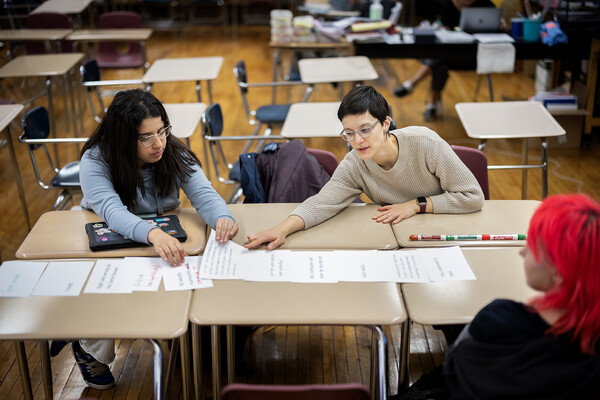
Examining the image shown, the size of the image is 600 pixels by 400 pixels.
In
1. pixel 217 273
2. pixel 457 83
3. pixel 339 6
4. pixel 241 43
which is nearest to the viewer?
pixel 217 273

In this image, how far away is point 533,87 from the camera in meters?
6.10

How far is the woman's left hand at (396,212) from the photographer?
2.26 metres

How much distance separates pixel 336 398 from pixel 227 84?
5272mm

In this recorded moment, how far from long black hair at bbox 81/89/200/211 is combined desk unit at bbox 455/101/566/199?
155 cm

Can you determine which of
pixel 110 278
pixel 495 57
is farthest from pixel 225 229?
pixel 495 57

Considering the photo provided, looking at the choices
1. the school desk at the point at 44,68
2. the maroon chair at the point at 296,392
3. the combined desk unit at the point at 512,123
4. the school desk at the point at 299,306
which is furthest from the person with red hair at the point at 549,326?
the school desk at the point at 44,68

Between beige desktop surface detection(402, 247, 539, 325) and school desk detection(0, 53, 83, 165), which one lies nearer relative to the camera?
beige desktop surface detection(402, 247, 539, 325)

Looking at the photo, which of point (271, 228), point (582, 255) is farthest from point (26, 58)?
point (582, 255)

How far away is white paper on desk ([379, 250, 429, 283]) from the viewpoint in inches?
75.3

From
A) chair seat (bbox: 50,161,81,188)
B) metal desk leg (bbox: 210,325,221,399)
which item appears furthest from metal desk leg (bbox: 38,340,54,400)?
chair seat (bbox: 50,161,81,188)

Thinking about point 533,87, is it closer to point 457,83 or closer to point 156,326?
point 457,83

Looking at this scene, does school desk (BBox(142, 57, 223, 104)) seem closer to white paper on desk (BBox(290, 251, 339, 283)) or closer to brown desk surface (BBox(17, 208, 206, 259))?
brown desk surface (BBox(17, 208, 206, 259))

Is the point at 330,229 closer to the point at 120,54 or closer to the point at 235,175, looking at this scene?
the point at 235,175

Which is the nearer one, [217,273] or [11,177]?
[217,273]
